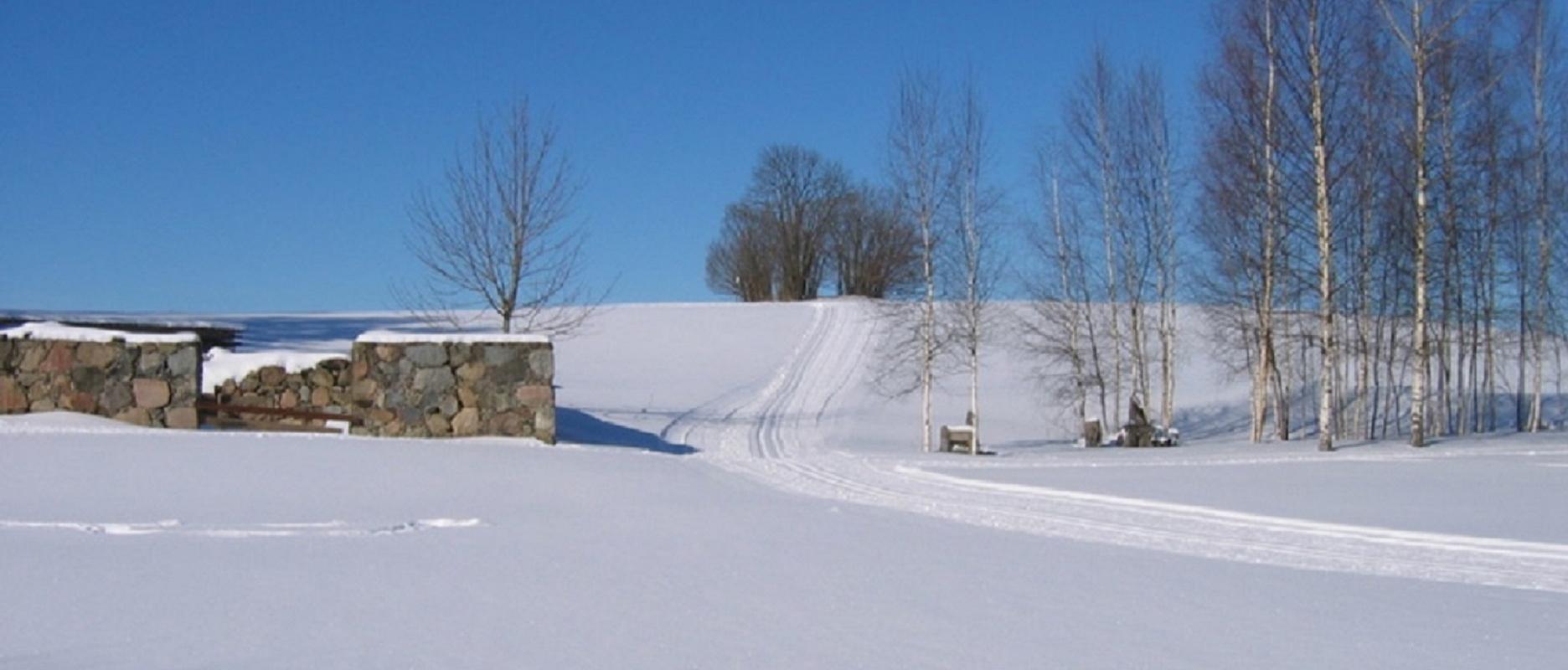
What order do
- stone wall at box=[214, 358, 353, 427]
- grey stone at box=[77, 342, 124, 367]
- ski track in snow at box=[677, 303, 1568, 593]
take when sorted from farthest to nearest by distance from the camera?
1. stone wall at box=[214, 358, 353, 427]
2. grey stone at box=[77, 342, 124, 367]
3. ski track in snow at box=[677, 303, 1568, 593]

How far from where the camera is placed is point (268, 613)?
207 inches

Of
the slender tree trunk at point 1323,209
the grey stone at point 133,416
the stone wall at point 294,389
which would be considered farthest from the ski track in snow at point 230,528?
the slender tree trunk at point 1323,209

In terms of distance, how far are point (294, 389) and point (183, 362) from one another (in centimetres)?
196

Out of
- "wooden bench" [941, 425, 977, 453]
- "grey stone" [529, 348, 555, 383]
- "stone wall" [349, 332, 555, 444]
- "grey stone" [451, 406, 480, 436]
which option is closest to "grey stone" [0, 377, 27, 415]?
"stone wall" [349, 332, 555, 444]

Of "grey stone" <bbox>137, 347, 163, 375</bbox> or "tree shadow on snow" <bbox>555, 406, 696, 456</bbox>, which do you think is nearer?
"grey stone" <bbox>137, 347, 163, 375</bbox>

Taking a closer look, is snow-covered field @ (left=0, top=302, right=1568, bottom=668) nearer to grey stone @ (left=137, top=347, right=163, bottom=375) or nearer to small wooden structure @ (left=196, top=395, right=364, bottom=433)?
grey stone @ (left=137, top=347, right=163, bottom=375)

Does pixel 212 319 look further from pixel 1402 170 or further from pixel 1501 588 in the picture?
pixel 1501 588

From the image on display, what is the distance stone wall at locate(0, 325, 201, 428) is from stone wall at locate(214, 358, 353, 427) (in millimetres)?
1800

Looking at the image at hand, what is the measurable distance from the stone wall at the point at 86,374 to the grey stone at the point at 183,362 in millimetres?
65

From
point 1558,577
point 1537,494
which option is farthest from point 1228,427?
point 1558,577

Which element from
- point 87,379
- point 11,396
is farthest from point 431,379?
point 11,396

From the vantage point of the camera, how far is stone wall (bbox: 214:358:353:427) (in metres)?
16.5

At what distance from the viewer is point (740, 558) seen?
736cm

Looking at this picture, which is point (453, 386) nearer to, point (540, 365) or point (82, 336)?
point (540, 365)
